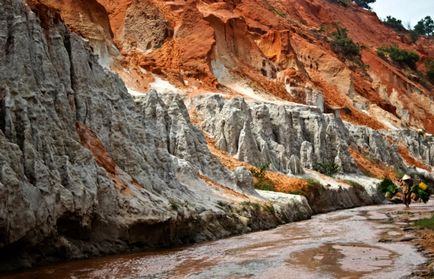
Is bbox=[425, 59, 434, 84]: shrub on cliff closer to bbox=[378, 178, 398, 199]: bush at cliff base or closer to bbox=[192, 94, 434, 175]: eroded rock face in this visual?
bbox=[192, 94, 434, 175]: eroded rock face

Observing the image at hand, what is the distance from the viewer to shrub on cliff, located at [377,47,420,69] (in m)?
122

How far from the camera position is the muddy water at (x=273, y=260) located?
51.7 ft

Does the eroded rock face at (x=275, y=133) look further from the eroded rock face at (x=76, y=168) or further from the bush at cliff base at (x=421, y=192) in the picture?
the eroded rock face at (x=76, y=168)

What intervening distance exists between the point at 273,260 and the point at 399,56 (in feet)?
363

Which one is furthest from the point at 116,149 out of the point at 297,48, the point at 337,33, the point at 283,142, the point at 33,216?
the point at 337,33

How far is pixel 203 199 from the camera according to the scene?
26.7m

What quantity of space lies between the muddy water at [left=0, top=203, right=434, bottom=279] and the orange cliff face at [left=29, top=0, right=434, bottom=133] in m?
31.7

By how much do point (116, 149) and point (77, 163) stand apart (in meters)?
5.01

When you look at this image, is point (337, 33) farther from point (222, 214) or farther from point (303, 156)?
point (222, 214)

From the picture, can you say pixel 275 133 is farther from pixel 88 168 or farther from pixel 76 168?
pixel 76 168

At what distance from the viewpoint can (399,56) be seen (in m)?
122

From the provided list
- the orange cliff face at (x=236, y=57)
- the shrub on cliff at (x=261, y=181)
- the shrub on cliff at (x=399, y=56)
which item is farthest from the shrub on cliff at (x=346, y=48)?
the shrub on cliff at (x=261, y=181)

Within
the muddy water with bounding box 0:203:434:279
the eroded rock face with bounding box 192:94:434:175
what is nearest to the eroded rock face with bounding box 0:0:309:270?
the muddy water with bounding box 0:203:434:279

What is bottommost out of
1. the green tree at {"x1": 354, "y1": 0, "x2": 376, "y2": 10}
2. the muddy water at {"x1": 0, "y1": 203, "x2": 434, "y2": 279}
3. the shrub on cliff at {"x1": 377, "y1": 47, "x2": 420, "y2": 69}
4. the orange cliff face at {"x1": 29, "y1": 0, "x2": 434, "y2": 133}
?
the muddy water at {"x1": 0, "y1": 203, "x2": 434, "y2": 279}
